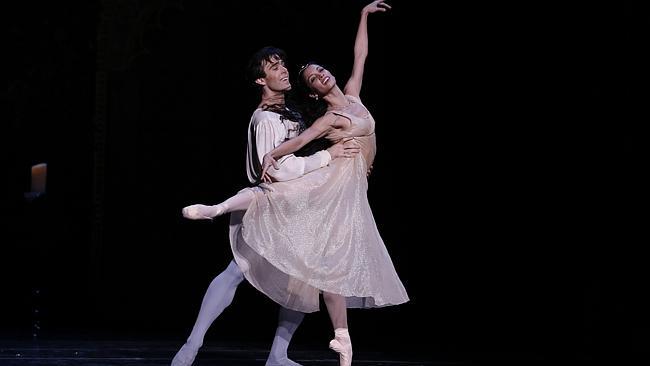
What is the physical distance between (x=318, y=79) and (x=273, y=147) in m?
0.27

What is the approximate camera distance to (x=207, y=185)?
5.04 metres

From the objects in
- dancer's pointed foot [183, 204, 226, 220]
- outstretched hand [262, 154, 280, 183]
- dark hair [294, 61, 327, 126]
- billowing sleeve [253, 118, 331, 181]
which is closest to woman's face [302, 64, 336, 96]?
dark hair [294, 61, 327, 126]

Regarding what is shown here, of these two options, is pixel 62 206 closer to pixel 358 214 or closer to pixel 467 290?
pixel 467 290

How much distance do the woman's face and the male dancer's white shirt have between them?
0.56ft

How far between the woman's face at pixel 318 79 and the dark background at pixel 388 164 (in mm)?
1541

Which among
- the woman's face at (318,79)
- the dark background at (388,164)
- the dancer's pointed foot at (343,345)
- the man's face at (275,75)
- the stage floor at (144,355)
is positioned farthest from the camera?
the dark background at (388,164)

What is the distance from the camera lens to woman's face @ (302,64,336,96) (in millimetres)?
2930

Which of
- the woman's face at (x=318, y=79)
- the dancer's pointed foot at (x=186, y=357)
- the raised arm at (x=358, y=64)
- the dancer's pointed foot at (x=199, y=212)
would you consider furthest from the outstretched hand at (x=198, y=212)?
the raised arm at (x=358, y=64)

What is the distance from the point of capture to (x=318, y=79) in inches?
116

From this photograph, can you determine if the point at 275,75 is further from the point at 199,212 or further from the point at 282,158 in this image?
the point at 199,212

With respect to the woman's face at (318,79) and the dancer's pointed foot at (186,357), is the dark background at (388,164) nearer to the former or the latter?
the dancer's pointed foot at (186,357)

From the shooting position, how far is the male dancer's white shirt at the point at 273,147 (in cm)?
293

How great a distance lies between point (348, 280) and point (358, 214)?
0.23m

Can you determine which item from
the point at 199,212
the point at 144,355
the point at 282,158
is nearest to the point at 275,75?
the point at 282,158
